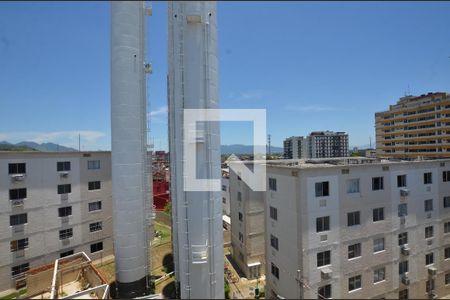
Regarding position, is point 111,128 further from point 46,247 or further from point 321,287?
point 321,287

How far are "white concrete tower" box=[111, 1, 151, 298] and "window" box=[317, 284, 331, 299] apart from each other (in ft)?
45.3

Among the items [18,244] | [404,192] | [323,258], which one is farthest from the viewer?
[18,244]

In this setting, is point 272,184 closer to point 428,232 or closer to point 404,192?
point 404,192

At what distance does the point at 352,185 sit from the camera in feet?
59.1

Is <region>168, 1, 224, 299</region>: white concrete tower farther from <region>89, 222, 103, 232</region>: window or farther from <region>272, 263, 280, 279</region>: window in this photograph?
<region>89, 222, 103, 232</region>: window

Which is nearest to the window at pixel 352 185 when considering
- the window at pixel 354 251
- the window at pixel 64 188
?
the window at pixel 354 251

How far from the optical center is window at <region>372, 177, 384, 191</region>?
18703 millimetres

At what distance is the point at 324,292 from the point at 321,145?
130m

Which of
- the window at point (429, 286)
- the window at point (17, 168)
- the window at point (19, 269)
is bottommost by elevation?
the window at point (429, 286)

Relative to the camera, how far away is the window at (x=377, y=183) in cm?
1870

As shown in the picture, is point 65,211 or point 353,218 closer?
point 353,218

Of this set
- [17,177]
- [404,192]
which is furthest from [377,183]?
[17,177]

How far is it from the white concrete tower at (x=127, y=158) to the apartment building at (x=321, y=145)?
399 ft

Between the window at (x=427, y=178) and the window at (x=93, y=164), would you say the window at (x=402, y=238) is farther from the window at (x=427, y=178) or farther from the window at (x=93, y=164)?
the window at (x=93, y=164)
